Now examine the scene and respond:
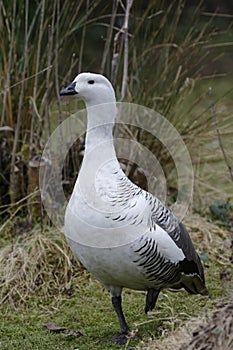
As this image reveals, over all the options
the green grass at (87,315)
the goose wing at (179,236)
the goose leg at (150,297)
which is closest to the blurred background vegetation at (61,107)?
the green grass at (87,315)

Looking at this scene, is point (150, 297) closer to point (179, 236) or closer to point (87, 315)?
point (179, 236)

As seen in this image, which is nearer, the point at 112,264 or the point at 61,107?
the point at 112,264

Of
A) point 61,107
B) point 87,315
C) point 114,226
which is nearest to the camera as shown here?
point 114,226

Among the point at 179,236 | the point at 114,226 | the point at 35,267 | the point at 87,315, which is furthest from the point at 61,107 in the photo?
the point at 114,226

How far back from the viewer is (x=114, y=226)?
3.14 m

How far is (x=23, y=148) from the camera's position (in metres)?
5.00

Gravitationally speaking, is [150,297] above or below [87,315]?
above

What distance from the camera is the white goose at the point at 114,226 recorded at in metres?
3.17

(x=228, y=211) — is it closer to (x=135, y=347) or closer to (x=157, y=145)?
(x=157, y=145)

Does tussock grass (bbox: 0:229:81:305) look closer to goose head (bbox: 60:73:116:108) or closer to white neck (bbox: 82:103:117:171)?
white neck (bbox: 82:103:117:171)

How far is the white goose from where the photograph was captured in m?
3.17

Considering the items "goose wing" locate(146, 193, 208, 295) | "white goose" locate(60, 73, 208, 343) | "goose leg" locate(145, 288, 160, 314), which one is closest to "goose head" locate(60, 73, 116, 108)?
"white goose" locate(60, 73, 208, 343)

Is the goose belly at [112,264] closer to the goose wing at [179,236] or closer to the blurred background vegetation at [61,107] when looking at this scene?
the goose wing at [179,236]

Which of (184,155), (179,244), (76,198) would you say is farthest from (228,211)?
(76,198)
